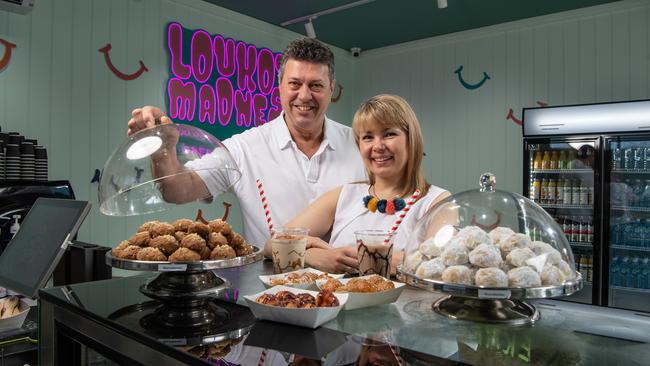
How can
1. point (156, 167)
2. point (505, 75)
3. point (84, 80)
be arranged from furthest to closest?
point (505, 75) → point (84, 80) → point (156, 167)

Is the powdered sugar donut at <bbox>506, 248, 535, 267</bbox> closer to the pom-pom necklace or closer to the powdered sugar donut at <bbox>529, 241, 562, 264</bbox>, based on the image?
the powdered sugar donut at <bbox>529, 241, 562, 264</bbox>

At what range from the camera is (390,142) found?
1.93 meters

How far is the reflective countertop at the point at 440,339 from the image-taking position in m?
0.87

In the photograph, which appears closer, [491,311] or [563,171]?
[491,311]

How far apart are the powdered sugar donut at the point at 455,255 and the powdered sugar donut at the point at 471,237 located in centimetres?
2

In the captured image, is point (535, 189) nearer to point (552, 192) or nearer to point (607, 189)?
point (552, 192)

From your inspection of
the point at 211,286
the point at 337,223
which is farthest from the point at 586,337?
the point at 337,223

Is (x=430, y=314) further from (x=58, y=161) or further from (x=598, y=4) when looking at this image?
(x=598, y=4)

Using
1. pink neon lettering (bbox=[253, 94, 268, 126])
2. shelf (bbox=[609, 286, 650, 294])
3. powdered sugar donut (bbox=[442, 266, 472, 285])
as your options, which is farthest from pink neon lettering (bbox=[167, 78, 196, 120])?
shelf (bbox=[609, 286, 650, 294])

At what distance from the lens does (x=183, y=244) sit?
3.85 ft

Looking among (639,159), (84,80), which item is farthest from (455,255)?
(639,159)

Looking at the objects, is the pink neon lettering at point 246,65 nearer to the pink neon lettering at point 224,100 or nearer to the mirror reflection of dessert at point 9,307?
the pink neon lettering at point 224,100

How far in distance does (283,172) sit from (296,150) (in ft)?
0.46

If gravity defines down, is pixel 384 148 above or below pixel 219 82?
below
